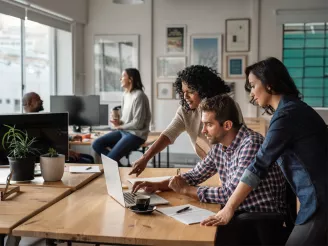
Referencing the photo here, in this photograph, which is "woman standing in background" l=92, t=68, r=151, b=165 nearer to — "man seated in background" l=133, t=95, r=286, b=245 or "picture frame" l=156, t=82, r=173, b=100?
"picture frame" l=156, t=82, r=173, b=100

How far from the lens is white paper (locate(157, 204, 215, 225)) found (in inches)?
74.0

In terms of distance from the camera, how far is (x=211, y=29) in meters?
7.08

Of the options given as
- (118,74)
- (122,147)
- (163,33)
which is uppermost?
(163,33)

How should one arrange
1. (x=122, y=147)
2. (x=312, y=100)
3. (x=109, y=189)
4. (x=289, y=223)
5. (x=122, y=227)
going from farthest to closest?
(x=312, y=100)
(x=122, y=147)
(x=109, y=189)
(x=289, y=223)
(x=122, y=227)

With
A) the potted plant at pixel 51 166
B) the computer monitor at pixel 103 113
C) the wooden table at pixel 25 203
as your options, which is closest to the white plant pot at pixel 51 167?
the potted plant at pixel 51 166

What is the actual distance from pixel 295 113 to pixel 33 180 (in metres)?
1.55

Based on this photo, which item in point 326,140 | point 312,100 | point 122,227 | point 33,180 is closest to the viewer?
point 122,227

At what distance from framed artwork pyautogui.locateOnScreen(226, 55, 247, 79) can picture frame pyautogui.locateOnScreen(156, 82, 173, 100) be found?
944 mm

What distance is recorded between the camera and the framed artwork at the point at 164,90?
7316mm

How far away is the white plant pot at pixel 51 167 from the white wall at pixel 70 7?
3.78 m

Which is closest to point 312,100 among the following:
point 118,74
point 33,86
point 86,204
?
point 118,74

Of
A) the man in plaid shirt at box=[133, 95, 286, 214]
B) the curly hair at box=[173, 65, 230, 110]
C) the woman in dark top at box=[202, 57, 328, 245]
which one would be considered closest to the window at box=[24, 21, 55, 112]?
the curly hair at box=[173, 65, 230, 110]

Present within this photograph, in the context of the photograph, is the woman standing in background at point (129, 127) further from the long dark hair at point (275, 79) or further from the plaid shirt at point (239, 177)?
the long dark hair at point (275, 79)

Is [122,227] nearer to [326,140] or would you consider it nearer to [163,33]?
[326,140]
